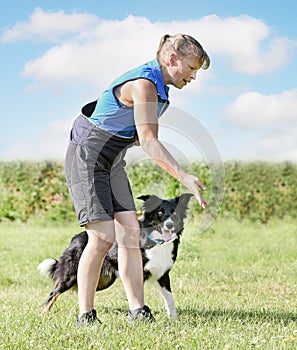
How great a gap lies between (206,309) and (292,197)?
8453mm

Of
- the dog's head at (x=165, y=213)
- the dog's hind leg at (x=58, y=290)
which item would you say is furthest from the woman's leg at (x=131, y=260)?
the dog's hind leg at (x=58, y=290)

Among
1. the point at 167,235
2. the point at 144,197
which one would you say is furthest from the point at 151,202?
the point at 167,235

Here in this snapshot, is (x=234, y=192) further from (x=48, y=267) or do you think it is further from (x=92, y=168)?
(x=92, y=168)

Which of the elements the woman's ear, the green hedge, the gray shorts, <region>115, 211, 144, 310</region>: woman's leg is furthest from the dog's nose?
the green hedge

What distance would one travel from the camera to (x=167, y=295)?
5055mm

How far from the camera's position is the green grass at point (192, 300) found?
3836 millimetres

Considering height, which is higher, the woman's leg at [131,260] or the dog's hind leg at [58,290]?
the woman's leg at [131,260]

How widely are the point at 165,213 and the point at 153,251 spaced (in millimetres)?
386

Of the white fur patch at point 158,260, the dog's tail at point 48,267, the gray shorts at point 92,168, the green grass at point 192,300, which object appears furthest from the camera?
the dog's tail at point 48,267

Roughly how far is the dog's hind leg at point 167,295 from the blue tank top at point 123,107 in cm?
151

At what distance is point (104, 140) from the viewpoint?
4180 millimetres

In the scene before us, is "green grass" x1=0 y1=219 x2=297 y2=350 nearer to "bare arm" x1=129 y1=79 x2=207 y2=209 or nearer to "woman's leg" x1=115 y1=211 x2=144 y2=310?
"woman's leg" x1=115 y1=211 x2=144 y2=310

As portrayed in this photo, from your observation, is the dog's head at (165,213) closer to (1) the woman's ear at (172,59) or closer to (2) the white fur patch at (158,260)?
Answer: (2) the white fur patch at (158,260)

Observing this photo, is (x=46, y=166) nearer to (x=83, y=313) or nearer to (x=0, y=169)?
(x=0, y=169)
